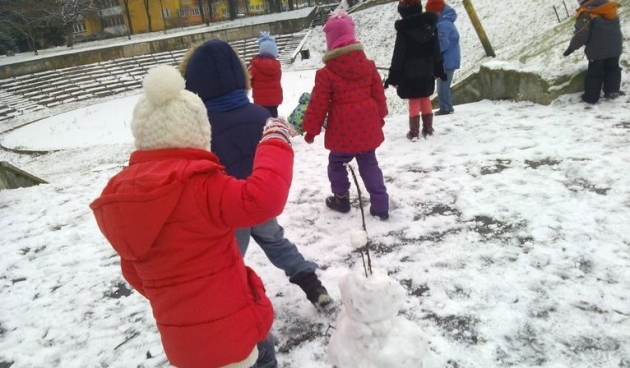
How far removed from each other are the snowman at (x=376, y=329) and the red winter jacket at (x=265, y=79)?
17.0ft

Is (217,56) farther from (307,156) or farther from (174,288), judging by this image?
(307,156)

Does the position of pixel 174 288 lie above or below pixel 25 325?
above

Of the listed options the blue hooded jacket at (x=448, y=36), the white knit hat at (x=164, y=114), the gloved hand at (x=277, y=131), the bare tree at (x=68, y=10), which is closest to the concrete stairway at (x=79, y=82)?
the bare tree at (x=68, y=10)

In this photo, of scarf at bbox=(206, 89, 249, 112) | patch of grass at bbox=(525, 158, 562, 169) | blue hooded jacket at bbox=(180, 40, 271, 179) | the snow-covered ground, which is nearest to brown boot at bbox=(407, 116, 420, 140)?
the snow-covered ground

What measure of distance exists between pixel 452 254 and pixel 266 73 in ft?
15.1

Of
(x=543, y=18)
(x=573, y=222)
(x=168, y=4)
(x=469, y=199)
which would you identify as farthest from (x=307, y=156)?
(x=168, y=4)

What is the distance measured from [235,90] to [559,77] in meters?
5.66

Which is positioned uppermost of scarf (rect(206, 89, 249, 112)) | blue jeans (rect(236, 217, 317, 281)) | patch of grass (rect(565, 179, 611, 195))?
scarf (rect(206, 89, 249, 112))

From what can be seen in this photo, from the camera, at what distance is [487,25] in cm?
1675

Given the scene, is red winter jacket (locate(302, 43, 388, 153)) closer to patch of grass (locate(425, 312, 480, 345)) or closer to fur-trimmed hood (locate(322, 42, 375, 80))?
fur-trimmed hood (locate(322, 42, 375, 80))

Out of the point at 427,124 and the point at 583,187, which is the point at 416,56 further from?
the point at 583,187

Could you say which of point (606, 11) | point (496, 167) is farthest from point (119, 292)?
point (606, 11)

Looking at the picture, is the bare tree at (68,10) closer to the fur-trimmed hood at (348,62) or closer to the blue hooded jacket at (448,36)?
the blue hooded jacket at (448,36)

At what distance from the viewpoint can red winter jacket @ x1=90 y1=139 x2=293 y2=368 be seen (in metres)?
1.42
